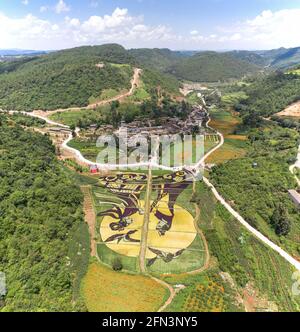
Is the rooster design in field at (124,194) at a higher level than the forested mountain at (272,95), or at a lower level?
lower

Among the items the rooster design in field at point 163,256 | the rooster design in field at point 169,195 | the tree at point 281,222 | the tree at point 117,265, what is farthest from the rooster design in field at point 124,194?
the tree at point 281,222

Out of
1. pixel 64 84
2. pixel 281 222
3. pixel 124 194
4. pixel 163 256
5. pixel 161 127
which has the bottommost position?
pixel 163 256

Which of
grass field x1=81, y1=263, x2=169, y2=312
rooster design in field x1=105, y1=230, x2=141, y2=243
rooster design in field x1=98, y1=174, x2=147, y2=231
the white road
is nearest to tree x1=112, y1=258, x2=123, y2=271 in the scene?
grass field x1=81, y1=263, x2=169, y2=312

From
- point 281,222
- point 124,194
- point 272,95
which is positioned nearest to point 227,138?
point 124,194

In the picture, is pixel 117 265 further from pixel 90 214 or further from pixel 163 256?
pixel 90 214

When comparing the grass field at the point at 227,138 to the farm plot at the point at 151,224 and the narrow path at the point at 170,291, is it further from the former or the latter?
the narrow path at the point at 170,291

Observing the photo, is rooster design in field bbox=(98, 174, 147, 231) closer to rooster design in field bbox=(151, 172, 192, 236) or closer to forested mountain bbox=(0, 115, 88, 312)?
rooster design in field bbox=(151, 172, 192, 236)
